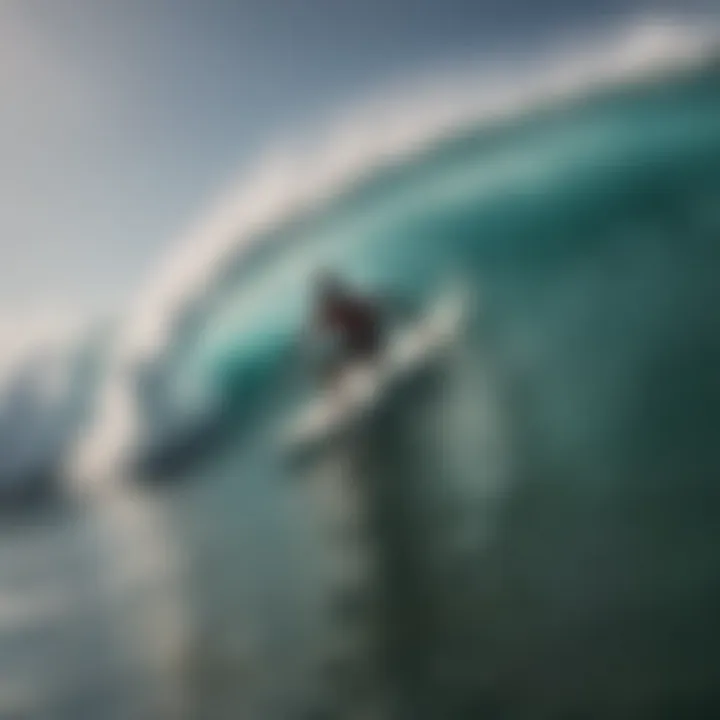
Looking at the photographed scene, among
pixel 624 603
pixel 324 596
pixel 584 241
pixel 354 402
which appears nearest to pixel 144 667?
pixel 324 596

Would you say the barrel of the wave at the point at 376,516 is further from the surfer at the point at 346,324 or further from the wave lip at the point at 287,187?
the wave lip at the point at 287,187

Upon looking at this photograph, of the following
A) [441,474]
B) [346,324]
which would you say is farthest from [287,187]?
[441,474]

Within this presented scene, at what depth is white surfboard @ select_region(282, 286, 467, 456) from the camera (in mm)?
1039

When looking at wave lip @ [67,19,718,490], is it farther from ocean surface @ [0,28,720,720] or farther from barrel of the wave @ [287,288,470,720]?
barrel of the wave @ [287,288,470,720]

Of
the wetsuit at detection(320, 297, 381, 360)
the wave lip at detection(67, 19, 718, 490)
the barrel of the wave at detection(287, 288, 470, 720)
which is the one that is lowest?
the barrel of the wave at detection(287, 288, 470, 720)

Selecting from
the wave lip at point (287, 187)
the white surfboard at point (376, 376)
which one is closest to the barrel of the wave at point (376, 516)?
the white surfboard at point (376, 376)

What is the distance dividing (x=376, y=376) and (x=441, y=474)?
106 millimetres

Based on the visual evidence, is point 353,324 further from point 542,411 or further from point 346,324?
point 542,411

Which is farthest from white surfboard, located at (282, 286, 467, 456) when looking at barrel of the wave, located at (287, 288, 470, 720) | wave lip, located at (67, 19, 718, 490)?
wave lip, located at (67, 19, 718, 490)

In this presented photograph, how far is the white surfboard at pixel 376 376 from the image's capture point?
1.04 metres

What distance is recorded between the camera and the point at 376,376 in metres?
1.05

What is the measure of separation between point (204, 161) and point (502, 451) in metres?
0.40

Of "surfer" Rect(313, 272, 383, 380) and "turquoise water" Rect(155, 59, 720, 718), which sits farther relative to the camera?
"surfer" Rect(313, 272, 383, 380)

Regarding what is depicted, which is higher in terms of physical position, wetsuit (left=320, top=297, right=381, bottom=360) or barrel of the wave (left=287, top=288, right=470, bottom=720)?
wetsuit (left=320, top=297, right=381, bottom=360)
